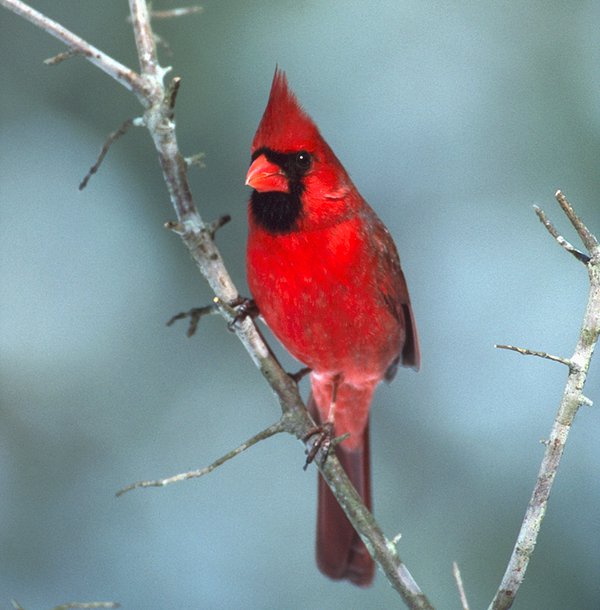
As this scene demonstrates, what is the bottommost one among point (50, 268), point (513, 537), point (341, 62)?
point (513, 537)

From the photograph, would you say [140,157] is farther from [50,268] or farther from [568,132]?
[568,132]

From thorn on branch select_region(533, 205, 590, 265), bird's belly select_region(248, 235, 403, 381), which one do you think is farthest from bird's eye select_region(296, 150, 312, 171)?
thorn on branch select_region(533, 205, 590, 265)

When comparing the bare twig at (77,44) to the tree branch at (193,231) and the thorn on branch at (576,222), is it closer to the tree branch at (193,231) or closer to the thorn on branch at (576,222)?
the tree branch at (193,231)

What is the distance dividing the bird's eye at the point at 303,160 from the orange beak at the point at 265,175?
5 centimetres

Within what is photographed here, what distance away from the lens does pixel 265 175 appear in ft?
7.35

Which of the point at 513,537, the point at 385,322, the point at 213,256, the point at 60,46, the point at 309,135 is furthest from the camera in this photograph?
the point at 60,46

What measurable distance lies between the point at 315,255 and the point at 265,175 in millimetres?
230

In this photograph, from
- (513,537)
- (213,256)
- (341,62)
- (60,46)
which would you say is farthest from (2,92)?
(513,537)

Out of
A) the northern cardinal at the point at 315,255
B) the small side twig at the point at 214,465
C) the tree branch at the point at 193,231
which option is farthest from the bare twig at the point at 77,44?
the small side twig at the point at 214,465

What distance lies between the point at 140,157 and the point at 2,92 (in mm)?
496

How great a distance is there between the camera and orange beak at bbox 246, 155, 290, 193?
7.31 feet

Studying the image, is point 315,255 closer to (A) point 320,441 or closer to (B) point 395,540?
(A) point 320,441

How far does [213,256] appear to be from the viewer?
2.07 meters

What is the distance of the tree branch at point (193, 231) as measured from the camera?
74.0 inches
